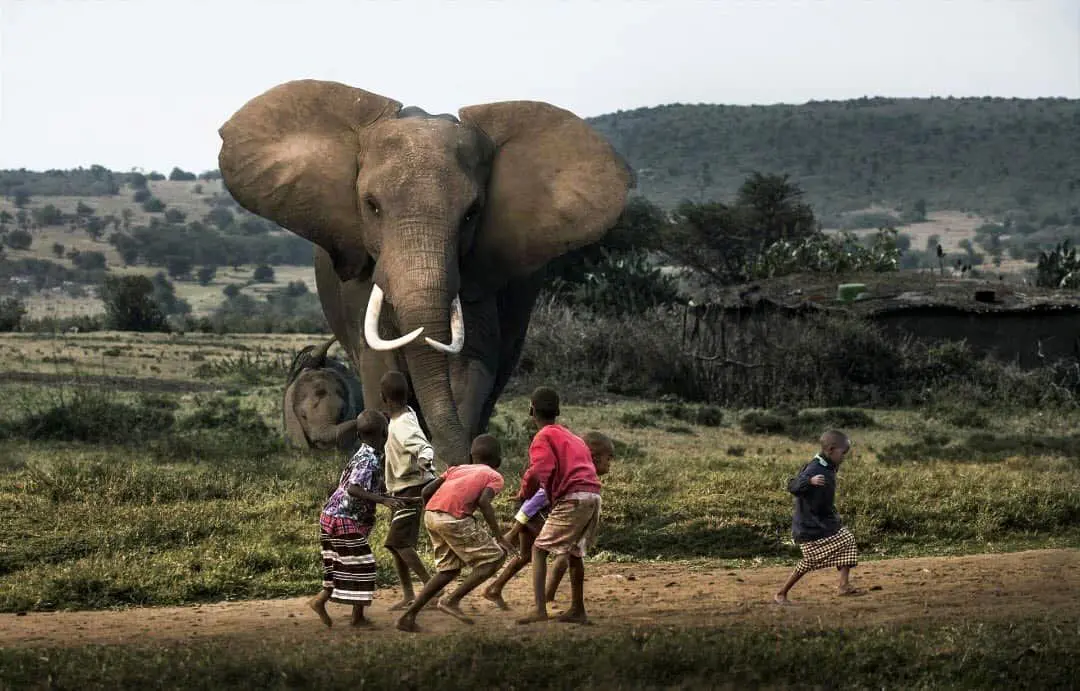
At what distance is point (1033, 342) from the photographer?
25.8m

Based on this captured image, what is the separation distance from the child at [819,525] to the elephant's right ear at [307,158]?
13.8 feet

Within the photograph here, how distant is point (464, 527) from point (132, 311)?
118ft

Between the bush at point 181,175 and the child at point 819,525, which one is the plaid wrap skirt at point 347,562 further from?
the bush at point 181,175

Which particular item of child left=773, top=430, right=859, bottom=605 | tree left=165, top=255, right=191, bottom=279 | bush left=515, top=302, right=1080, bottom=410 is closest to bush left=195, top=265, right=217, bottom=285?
tree left=165, top=255, right=191, bottom=279

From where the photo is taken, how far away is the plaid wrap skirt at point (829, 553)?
355 inches

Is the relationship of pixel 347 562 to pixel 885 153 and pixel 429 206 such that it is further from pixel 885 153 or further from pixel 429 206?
pixel 885 153

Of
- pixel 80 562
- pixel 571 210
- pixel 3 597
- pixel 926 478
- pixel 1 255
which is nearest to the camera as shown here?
pixel 3 597

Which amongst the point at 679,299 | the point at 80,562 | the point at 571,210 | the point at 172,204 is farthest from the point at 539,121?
the point at 172,204

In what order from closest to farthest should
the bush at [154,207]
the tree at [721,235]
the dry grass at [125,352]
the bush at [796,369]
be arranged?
1. the bush at [796,369]
2. the dry grass at [125,352]
3. the tree at [721,235]
4. the bush at [154,207]

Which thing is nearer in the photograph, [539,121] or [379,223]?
[379,223]

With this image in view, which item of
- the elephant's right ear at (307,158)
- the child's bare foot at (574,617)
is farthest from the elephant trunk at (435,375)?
the child's bare foot at (574,617)

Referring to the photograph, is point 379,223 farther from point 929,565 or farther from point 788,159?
point 788,159

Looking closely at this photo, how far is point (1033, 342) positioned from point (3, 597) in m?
19.9

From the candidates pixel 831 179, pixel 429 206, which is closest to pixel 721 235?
pixel 429 206
